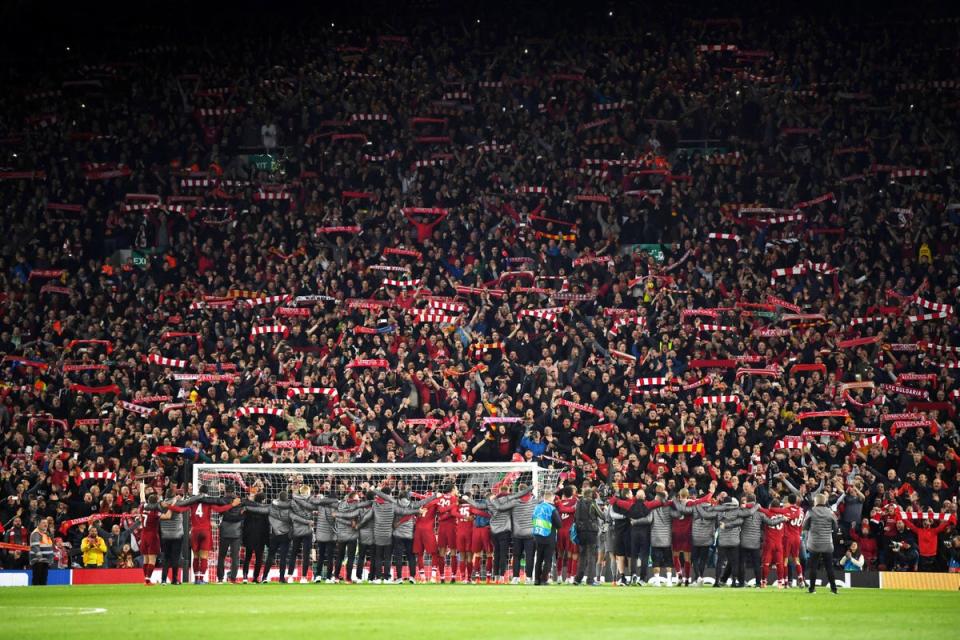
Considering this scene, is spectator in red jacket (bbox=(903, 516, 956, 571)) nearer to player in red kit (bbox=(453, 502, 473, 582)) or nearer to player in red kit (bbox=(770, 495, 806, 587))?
player in red kit (bbox=(770, 495, 806, 587))

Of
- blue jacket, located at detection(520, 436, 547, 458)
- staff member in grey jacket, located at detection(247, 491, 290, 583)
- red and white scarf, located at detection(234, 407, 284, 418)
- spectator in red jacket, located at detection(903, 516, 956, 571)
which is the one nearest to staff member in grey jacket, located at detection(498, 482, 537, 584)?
staff member in grey jacket, located at detection(247, 491, 290, 583)

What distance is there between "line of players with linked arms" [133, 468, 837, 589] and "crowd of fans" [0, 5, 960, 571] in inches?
40.8

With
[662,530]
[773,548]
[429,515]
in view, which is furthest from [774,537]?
[429,515]

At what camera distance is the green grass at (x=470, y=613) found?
15016 millimetres

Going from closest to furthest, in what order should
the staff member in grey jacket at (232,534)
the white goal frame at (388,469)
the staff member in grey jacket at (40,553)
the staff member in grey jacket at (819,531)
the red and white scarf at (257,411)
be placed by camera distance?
the staff member in grey jacket at (819,531)
the staff member in grey jacket at (232,534)
the staff member in grey jacket at (40,553)
the white goal frame at (388,469)
the red and white scarf at (257,411)

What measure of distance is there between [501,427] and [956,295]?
1266 cm

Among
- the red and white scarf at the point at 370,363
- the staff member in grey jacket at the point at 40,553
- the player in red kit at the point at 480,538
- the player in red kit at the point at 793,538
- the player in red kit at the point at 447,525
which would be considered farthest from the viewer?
the red and white scarf at the point at 370,363

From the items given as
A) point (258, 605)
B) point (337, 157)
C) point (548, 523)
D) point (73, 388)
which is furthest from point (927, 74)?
point (258, 605)

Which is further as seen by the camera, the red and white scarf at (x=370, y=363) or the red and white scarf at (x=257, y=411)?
the red and white scarf at (x=370, y=363)

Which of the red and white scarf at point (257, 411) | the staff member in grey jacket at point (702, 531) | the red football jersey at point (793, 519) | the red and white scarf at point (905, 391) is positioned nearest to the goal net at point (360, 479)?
the red and white scarf at point (257, 411)

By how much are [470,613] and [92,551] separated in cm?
1373

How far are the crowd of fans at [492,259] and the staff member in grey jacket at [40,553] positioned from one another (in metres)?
1.15

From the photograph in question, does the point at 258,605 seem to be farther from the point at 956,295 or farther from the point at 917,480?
the point at 956,295

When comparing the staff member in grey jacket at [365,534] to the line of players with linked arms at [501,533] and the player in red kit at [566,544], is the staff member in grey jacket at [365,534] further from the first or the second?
the player in red kit at [566,544]
